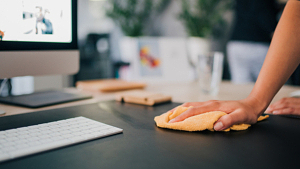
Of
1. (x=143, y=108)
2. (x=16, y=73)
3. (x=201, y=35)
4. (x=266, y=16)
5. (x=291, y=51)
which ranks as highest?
(x=266, y=16)

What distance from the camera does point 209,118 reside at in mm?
593

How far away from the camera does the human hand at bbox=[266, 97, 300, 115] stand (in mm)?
775

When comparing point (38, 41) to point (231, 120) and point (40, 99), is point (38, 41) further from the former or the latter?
point (231, 120)

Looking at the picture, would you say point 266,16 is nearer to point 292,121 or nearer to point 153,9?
point 153,9

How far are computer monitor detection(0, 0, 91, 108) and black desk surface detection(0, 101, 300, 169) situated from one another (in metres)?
0.24

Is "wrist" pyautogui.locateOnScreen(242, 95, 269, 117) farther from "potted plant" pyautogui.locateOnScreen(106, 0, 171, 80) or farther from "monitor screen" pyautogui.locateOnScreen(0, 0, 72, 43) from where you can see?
"potted plant" pyautogui.locateOnScreen(106, 0, 171, 80)

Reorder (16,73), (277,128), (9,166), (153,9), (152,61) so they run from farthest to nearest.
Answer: (153,9)
(152,61)
(16,73)
(277,128)
(9,166)

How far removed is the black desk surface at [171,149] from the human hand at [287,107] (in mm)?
94

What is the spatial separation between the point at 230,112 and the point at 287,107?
0.30m

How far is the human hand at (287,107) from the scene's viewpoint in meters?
0.78

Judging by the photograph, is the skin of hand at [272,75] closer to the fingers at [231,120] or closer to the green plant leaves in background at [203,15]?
the fingers at [231,120]

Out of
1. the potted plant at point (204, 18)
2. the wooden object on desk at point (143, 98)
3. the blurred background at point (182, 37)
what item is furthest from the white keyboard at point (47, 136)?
the potted plant at point (204, 18)

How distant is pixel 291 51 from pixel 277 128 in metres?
0.25

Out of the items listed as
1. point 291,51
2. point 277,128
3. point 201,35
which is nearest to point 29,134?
point 277,128
